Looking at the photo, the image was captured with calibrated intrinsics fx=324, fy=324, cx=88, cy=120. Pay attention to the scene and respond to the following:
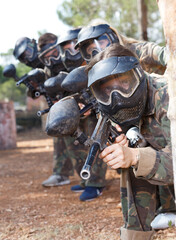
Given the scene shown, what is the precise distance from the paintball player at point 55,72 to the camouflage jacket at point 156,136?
1.78 meters

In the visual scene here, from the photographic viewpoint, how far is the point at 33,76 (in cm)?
403

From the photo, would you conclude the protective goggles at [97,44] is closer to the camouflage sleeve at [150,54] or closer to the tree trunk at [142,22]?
the camouflage sleeve at [150,54]

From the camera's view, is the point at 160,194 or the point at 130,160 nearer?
the point at 130,160

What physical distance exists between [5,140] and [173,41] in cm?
717

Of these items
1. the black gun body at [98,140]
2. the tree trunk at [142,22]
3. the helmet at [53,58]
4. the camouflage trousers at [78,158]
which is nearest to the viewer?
the black gun body at [98,140]

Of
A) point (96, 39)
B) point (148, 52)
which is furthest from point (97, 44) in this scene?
point (148, 52)

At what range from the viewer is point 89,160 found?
169 cm

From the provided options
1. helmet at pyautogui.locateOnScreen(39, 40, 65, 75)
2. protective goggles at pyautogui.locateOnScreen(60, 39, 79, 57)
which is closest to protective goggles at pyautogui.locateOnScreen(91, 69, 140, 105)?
protective goggles at pyautogui.locateOnScreen(60, 39, 79, 57)

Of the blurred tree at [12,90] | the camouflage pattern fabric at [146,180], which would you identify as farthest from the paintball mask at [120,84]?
the blurred tree at [12,90]

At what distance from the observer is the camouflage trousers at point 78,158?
3.34 metres

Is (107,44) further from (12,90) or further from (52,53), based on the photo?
(12,90)

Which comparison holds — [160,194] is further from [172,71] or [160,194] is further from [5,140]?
[5,140]

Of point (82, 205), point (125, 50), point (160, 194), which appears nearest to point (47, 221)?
point (82, 205)

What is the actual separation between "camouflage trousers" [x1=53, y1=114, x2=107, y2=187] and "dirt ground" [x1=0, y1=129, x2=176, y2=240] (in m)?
0.20
